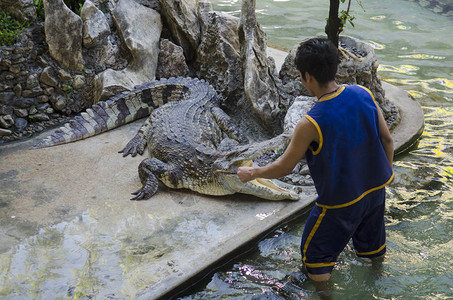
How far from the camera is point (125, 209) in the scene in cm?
417

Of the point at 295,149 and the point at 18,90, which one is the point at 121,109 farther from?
the point at 295,149

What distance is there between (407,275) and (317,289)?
2.29 ft

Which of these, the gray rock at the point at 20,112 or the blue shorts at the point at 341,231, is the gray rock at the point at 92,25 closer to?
the gray rock at the point at 20,112

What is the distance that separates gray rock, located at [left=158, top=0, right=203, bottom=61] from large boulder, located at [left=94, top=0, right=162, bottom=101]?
0.67 feet

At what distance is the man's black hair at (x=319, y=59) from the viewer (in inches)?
95.0

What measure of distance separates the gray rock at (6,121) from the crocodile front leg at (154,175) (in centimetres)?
206

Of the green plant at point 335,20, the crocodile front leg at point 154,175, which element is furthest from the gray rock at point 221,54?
the crocodile front leg at point 154,175

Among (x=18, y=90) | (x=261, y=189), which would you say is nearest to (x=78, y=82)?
(x=18, y=90)

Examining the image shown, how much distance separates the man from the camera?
8.17 feet

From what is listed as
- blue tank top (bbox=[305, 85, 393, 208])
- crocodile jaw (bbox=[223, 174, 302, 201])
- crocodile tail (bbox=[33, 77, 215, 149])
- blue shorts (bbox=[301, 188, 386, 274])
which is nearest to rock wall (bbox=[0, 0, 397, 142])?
crocodile tail (bbox=[33, 77, 215, 149])

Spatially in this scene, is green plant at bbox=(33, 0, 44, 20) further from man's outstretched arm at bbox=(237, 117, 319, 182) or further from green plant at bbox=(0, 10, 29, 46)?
man's outstretched arm at bbox=(237, 117, 319, 182)

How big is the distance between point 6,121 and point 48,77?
76 cm

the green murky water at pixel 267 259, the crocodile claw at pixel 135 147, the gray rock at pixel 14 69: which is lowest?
the green murky water at pixel 267 259

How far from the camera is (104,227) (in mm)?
3904
